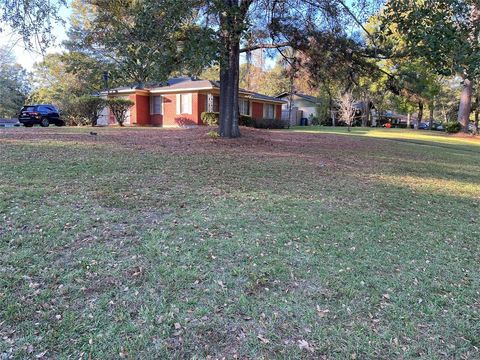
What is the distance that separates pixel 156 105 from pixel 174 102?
1.96 m

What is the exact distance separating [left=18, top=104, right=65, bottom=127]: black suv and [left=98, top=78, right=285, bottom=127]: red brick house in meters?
3.23

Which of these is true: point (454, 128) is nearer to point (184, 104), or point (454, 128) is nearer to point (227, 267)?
point (184, 104)

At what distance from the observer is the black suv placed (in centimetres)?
2042

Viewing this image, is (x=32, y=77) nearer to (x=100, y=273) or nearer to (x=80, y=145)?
(x=80, y=145)

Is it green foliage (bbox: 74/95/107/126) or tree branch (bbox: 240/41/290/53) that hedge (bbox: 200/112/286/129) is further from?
tree branch (bbox: 240/41/290/53)

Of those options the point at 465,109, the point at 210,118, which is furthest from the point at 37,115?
the point at 465,109

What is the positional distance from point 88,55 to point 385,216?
34610 millimetres

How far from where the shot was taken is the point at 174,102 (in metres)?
24.2

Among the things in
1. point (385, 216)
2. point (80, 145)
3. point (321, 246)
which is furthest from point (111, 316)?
point (80, 145)

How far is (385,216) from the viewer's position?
5621mm

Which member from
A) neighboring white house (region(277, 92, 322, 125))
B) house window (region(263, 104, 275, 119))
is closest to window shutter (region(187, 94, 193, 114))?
house window (region(263, 104, 275, 119))

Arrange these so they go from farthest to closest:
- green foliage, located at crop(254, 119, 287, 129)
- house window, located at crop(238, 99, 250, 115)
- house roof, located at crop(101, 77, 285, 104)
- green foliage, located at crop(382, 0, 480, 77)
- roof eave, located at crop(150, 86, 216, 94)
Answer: house window, located at crop(238, 99, 250, 115) → green foliage, located at crop(254, 119, 287, 129) → house roof, located at crop(101, 77, 285, 104) → roof eave, located at crop(150, 86, 216, 94) → green foliage, located at crop(382, 0, 480, 77)

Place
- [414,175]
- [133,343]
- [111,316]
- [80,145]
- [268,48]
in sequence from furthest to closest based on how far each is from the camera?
[268,48] → [80,145] → [414,175] → [111,316] → [133,343]

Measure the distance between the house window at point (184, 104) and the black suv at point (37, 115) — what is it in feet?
24.7
